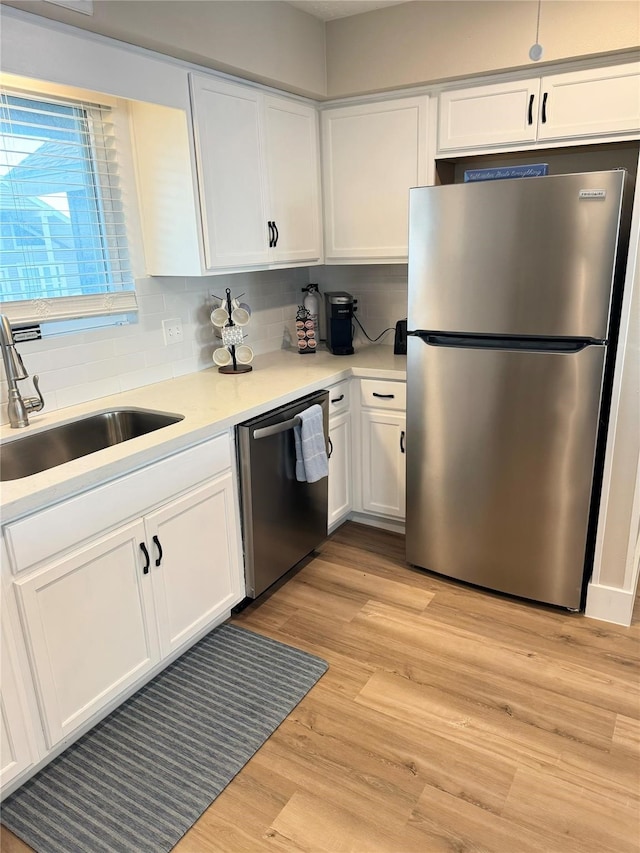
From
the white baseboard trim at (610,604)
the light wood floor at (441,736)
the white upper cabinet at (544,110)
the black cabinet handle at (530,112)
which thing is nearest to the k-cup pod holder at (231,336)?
the light wood floor at (441,736)

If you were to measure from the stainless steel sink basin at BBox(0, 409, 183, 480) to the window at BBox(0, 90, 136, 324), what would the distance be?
0.41 metres

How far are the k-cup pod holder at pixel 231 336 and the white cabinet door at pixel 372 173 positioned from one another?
71 cm

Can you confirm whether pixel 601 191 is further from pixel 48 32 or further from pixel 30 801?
pixel 30 801

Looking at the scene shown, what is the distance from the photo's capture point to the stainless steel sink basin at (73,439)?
2047 mm

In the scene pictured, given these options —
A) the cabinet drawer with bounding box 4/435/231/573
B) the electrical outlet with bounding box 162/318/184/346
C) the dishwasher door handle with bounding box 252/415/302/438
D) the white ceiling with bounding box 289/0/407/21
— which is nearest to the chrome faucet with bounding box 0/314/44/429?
the cabinet drawer with bounding box 4/435/231/573

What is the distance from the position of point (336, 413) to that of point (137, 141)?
4.82ft

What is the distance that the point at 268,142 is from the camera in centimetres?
279

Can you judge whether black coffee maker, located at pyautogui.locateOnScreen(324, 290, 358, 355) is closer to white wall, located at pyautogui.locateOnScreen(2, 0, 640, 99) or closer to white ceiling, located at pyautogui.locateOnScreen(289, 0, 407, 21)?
white wall, located at pyautogui.locateOnScreen(2, 0, 640, 99)

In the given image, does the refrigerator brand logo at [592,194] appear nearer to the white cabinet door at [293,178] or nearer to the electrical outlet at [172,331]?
the white cabinet door at [293,178]

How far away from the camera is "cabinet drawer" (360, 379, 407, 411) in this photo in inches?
115

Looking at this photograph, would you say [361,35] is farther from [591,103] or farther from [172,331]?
[172,331]

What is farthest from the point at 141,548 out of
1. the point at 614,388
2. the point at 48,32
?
the point at 614,388

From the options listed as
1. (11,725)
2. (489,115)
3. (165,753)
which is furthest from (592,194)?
(11,725)

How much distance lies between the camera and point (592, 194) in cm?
205
